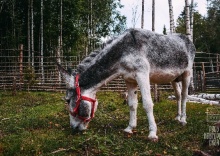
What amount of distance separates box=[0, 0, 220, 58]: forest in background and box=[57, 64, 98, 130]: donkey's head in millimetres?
18637

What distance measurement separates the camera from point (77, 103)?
272 inches

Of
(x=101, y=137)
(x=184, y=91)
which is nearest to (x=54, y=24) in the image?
(x=184, y=91)

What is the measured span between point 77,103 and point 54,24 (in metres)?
27.2

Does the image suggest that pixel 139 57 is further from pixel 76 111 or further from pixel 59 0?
pixel 59 0

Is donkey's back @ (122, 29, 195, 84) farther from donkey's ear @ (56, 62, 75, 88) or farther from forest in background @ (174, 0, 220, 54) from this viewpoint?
forest in background @ (174, 0, 220, 54)

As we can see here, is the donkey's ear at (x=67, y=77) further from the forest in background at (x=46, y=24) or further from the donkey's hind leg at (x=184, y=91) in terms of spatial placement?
the forest in background at (x=46, y=24)

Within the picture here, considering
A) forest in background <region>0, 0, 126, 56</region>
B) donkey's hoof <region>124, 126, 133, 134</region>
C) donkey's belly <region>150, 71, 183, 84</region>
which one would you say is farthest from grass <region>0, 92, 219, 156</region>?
forest in background <region>0, 0, 126, 56</region>

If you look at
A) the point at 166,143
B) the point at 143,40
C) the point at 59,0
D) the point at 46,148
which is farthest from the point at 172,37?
the point at 59,0

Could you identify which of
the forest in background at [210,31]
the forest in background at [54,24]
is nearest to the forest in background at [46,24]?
the forest in background at [54,24]

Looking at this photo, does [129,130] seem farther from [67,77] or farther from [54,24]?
[54,24]

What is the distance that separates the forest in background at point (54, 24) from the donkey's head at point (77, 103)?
61.1 ft

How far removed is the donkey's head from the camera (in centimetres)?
693

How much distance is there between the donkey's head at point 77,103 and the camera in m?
6.93

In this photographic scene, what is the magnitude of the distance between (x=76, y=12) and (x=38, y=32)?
4676 mm
